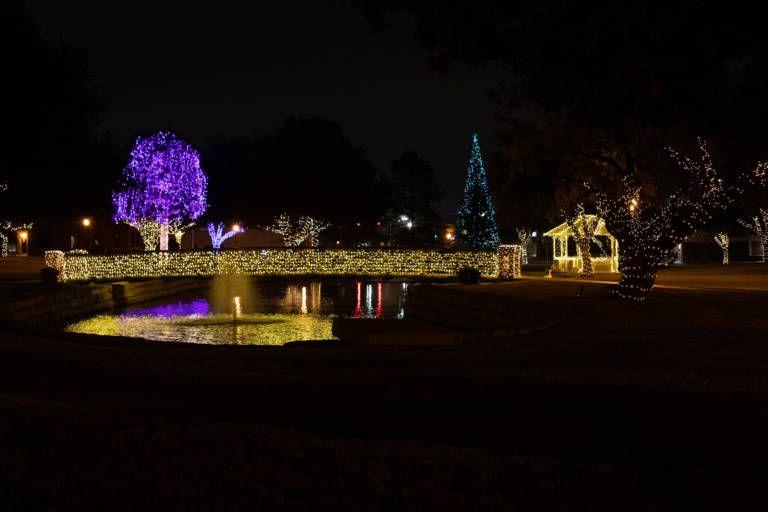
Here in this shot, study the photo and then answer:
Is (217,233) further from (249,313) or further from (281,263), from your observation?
(249,313)

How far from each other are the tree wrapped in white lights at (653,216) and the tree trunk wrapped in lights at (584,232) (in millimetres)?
13870

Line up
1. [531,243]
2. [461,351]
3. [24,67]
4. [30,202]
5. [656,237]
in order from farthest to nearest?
[531,243] → [656,237] → [30,202] → [24,67] → [461,351]

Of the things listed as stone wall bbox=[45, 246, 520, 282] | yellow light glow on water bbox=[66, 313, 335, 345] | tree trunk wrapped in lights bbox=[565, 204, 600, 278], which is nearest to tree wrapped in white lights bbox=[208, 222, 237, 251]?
stone wall bbox=[45, 246, 520, 282]

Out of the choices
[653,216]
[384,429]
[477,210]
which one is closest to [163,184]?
[477,210]

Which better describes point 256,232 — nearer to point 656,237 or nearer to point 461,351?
point 656,237

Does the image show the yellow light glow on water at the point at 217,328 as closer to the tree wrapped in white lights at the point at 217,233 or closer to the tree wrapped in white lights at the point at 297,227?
the tree wrapped in white lights at the point at 297,227

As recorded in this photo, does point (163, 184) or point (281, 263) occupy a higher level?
point (163, 184)

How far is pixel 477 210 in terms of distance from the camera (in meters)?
57.2

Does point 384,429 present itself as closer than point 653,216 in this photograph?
Yes

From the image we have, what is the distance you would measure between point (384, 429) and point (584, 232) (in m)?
32.7

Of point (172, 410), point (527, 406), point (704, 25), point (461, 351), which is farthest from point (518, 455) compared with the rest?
point (704, 25)

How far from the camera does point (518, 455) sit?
20.2 ft

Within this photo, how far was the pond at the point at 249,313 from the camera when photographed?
69.8 ft

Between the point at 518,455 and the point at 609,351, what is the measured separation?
6.69 meters
